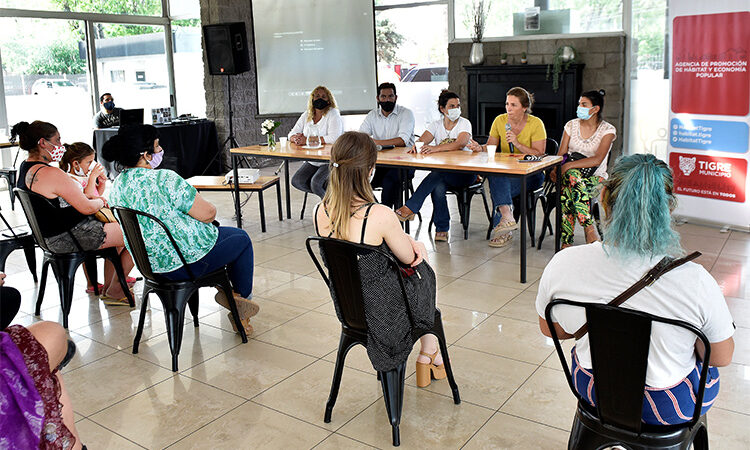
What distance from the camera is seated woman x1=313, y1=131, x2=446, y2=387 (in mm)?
2385

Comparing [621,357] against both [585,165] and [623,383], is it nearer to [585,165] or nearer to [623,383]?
[623,383]

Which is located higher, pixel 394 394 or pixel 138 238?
pixel 138 238

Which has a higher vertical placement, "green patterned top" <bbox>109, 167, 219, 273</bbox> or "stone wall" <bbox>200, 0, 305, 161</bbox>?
"stone wall" <bbox>200, 0, 305, 161</bbox>

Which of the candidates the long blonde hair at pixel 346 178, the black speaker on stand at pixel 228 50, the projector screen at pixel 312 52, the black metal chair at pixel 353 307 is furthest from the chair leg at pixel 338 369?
the projector screen at pixel 312 52

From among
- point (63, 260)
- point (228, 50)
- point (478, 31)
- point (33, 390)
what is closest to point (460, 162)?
point (63, 260)

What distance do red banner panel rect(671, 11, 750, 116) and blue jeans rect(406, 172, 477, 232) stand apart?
1.87 meters

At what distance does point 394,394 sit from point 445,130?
3193mm

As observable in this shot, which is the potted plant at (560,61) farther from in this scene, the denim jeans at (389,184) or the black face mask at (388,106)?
the denim jeans at (389,184)

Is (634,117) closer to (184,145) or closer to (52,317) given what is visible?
(184,145)

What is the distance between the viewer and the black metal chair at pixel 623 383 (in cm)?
166

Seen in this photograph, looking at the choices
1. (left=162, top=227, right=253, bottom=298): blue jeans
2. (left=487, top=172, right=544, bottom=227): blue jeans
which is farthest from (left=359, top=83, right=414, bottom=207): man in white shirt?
(left=162, top=227, right=253, bottom=298): blue jeans

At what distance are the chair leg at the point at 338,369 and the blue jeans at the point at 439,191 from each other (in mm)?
2600

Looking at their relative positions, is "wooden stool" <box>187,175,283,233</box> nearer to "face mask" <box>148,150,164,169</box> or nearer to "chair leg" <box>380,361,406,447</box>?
"face mask" <box>148,150,164,169</box>

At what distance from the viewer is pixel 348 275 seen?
92.7 inches
